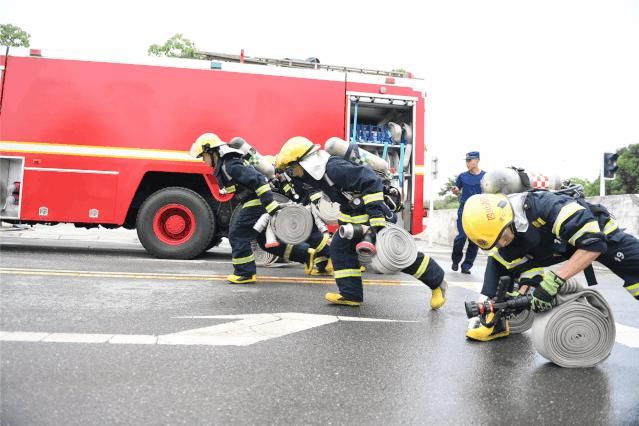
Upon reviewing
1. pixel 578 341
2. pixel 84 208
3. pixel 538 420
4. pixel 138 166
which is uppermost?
pixel 138 166

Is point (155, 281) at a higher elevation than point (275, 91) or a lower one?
lower

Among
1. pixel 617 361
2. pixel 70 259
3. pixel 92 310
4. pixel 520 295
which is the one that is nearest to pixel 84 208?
pixel 70 259

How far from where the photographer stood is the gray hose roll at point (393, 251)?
4.13 metres

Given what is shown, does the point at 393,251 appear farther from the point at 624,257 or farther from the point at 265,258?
the point at 265,258

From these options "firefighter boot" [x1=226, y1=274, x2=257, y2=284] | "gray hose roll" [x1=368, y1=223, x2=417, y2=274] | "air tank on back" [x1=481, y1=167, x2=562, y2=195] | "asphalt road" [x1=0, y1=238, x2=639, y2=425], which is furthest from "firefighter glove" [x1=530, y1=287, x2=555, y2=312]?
"firefighter boot" [x1=226, y1=274, x2=257, y2=284]

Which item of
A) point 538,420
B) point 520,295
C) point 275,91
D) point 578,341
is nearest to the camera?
point 538,420

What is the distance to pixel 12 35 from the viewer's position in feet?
62.2

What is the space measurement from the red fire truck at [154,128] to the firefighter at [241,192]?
1.93 m

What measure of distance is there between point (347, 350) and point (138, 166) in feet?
18.3

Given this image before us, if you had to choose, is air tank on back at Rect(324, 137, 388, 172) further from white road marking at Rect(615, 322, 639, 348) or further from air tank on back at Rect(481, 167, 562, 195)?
white road marking at Rect(615, 322, 639, 348)

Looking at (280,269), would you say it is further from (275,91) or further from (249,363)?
(249,363)

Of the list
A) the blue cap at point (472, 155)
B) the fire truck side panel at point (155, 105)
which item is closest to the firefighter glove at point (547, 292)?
the blue cap at point (472, 155)

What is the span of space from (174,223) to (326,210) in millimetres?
2633

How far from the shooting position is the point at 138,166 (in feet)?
24.9
